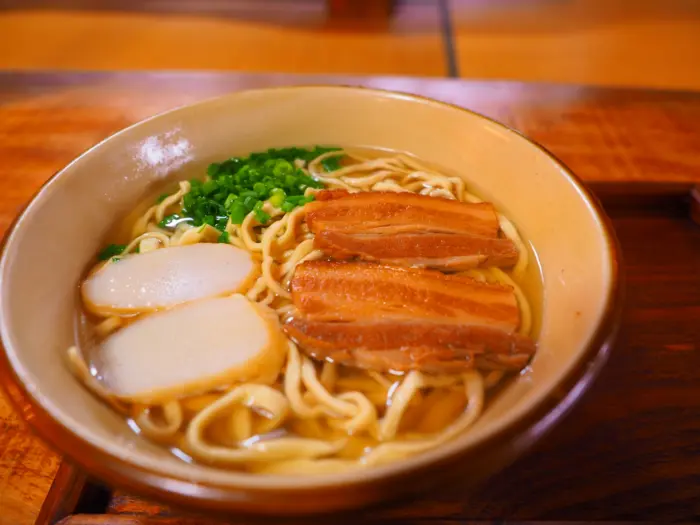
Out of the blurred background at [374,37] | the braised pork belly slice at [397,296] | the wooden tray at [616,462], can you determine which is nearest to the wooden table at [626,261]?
the wooden tray at [616,462]

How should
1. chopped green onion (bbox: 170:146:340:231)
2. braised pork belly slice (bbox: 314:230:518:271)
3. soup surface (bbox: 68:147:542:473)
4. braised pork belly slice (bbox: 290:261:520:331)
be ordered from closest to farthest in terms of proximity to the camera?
soup surface (bbox: 68:147:542:473) → braised pork belly slice (bbox: 290:261:520:331) → braised pork belly slice (bbox: 314:230:518:271) → chopped green onion (bbox: 170:146:340:231)

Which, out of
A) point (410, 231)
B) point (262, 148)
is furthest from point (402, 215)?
point (262, 148)

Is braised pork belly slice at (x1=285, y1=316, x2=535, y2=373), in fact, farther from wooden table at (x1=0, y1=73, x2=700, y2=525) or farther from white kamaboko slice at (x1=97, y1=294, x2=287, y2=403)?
wooden table at (x1=0, y1=73, x2=700, y2=525)

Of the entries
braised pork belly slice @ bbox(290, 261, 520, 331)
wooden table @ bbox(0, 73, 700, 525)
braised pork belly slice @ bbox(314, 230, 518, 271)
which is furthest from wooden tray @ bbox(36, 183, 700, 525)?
braised pork belly slice @ bbox(314, 230, 518, 271)

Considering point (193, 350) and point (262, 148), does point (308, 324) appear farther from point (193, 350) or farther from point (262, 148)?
point (262, 148)

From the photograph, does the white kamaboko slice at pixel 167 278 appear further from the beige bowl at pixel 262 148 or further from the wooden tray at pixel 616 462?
the wooden tray at pixel 616 462

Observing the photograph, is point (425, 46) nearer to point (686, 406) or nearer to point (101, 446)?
point (686, 406)
